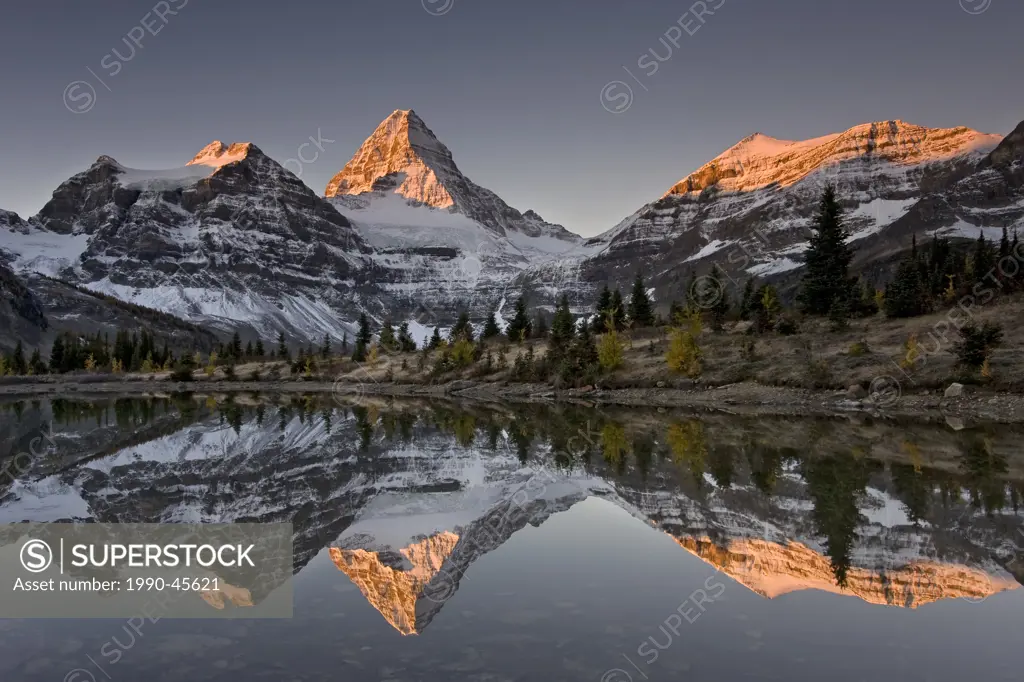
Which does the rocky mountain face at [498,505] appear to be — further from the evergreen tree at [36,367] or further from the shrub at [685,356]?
the evergreen tree at [36,367]

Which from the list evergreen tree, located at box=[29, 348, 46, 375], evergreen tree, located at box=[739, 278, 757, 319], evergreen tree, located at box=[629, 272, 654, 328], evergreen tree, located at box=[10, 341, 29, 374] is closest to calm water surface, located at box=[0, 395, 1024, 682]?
evergreen tree, located at box=[739, 278, 757, 319]

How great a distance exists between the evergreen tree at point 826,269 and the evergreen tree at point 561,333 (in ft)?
71.5

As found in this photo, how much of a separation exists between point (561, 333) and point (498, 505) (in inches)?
2256

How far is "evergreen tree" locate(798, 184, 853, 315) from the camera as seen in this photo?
2509 inches

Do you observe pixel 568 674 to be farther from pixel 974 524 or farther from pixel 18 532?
pixel 18 532

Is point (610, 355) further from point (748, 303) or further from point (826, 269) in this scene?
point (826, 269)

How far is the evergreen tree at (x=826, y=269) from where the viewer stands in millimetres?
63719

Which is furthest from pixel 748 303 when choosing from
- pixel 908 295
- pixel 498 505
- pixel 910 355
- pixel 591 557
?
pixel 591 557

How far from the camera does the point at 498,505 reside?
19.3 metres

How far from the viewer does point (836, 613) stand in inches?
404

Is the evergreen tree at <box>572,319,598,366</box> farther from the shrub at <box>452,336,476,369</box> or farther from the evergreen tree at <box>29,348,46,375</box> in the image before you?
the evergreen tree at <box>29,348,46,375</box>

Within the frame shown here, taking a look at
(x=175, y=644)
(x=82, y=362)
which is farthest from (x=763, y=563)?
(x=82, y=362)

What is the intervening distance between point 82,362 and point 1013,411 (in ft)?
449

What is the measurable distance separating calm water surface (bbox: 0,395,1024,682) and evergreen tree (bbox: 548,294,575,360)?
1602 inches
